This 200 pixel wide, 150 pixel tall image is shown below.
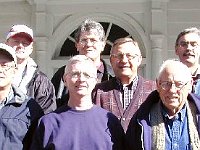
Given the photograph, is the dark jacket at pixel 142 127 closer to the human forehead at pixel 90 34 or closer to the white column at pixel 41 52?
the human forehead at pixel 90 34

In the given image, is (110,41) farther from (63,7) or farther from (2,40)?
(2,40)

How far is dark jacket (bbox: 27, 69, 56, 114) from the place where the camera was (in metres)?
3.69

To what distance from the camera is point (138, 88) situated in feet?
12.1

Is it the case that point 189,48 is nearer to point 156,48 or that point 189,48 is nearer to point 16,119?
point 16,119

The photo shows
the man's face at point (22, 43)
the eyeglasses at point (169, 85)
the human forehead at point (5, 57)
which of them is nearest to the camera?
the eyeglasses at point (169, 85)

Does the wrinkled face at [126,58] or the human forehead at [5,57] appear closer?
the human forehead at [5,57]

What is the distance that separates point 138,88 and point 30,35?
99cm

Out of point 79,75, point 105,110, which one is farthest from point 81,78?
point 105,110

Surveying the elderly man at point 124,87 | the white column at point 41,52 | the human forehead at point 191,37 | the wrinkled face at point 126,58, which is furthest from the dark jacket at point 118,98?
the white column at point 41,52

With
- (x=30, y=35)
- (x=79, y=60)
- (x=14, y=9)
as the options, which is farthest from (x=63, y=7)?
(x=79, y=60)

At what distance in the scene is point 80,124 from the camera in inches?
125

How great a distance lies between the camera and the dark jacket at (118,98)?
359 centimetres

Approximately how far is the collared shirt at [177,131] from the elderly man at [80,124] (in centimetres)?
35

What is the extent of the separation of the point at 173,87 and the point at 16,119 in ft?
3.62
